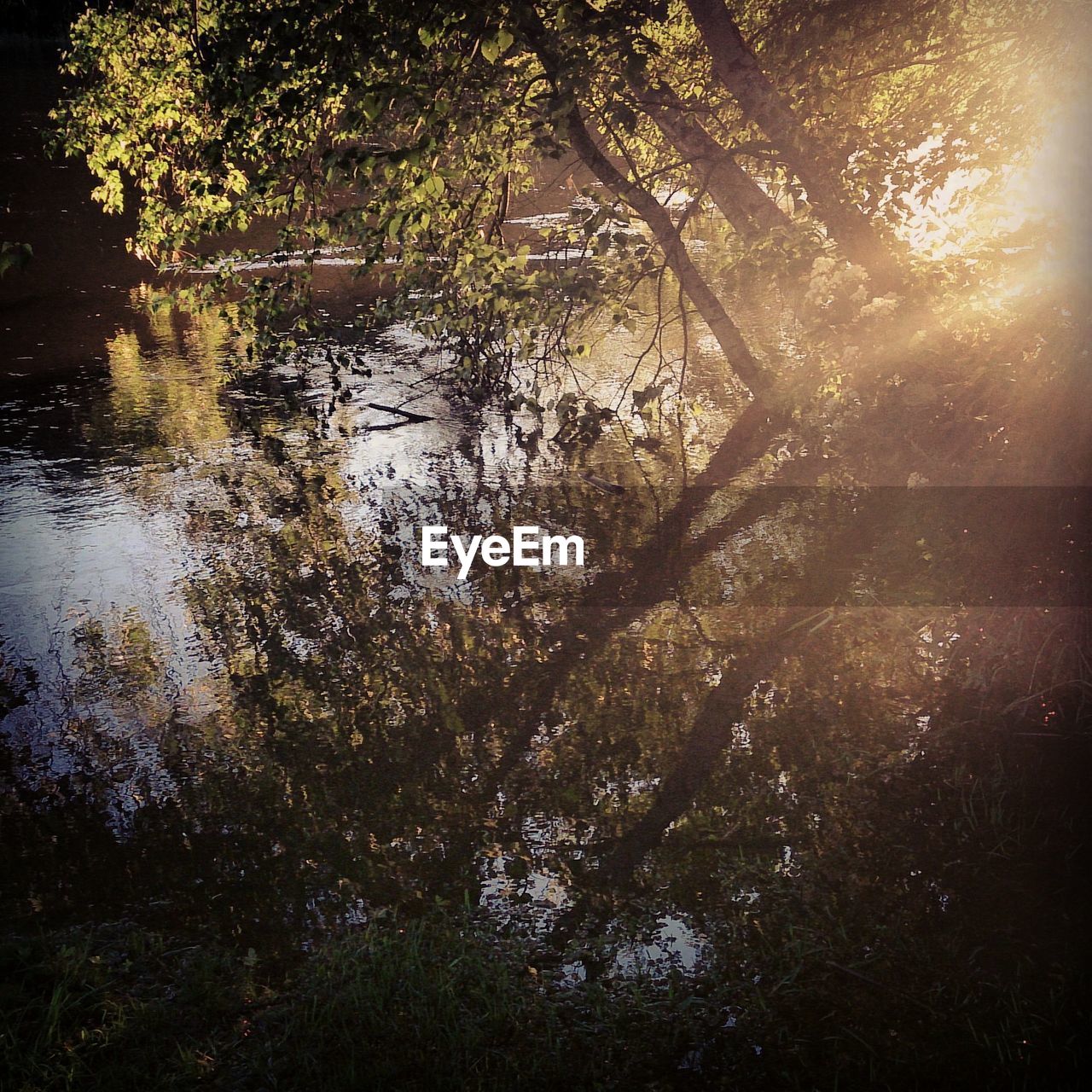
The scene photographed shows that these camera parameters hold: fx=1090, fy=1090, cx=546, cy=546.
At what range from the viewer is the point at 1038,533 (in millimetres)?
6641

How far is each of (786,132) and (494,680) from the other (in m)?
5.13

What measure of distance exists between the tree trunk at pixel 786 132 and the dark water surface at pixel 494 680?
222 cm

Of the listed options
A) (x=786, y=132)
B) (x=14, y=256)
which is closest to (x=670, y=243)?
(x=786, y=132)

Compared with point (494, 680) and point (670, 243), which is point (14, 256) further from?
point (670, 243)

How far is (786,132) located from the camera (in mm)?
8688

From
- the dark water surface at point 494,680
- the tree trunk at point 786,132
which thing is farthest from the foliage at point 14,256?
the tree trunk at point 786,132

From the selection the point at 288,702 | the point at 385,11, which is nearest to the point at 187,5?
the point at 385,11

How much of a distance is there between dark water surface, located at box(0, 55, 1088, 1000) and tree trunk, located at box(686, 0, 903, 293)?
2.22 meters

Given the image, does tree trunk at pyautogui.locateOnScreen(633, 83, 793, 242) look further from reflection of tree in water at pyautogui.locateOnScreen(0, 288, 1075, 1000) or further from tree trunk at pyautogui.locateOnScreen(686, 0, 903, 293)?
reflection of tree in water at pyautogui.locateOnScreen(0, 288, 1075, 1000)

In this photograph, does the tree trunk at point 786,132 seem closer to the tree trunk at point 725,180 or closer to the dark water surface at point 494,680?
the tree trunk at point 725,180

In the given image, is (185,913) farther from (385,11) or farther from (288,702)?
(385,11)

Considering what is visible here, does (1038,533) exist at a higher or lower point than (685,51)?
lower

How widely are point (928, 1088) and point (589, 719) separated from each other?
9.31 feet

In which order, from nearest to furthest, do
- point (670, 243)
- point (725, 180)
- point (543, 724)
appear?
1. point (543, 724)
2. point (725, 180)
3. point (670, 243)
